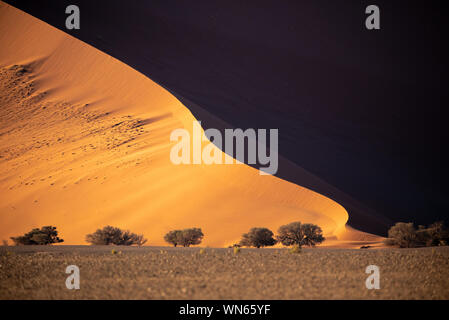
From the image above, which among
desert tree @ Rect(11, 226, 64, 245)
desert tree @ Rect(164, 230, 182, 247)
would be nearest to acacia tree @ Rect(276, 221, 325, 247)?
desert tree @ Rect(164, 230, 182, 247)

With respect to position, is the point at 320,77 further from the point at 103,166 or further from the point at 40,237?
the point at 40,237

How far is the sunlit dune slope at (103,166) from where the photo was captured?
18.1 metres

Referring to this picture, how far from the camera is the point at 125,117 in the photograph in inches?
1110

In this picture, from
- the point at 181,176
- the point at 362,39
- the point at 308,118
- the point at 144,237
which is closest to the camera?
the point at 144,237

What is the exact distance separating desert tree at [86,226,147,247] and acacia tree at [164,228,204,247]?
1.13m

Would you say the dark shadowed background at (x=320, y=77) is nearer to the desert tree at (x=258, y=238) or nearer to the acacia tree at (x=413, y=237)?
the acacia tree at (x=413, y=237)

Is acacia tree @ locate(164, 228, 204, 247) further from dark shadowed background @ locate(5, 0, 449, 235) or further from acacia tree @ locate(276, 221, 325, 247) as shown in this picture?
dark shadowed background @ locate(5, 0, 449, 235)

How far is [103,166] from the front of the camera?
22812 mm

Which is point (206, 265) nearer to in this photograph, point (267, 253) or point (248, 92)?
point (267, 253)

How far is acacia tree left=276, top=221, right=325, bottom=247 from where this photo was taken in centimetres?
1566

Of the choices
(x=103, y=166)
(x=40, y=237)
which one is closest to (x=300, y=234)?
(x=40, y=237)

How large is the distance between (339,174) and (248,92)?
51.8 feet
